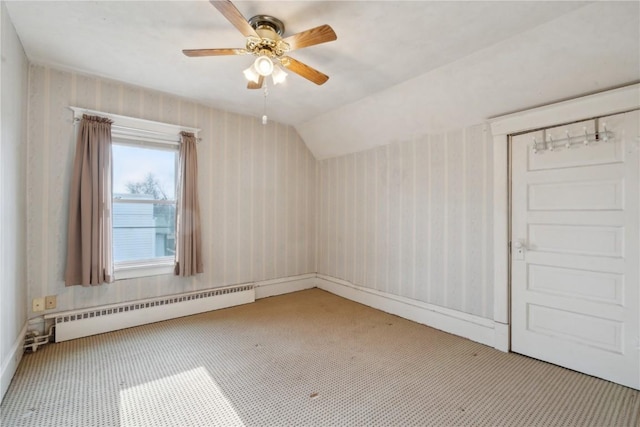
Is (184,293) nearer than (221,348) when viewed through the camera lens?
No

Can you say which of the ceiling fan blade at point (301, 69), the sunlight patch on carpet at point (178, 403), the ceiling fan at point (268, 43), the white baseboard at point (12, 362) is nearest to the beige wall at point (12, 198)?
the white baseboard at point (12, 362)

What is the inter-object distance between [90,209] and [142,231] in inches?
22.3

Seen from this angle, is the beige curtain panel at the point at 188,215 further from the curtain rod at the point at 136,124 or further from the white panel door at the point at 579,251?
the white panel door at the point at 579,251

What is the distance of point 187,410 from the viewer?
1.79m

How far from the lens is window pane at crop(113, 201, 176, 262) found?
3082 mm

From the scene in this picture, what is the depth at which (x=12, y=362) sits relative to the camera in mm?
2078

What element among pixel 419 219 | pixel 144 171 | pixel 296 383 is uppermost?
pixel 144 171

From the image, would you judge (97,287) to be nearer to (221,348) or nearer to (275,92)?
(221,348)

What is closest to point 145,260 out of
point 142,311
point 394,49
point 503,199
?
point 142,311

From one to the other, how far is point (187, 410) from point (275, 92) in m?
2.94

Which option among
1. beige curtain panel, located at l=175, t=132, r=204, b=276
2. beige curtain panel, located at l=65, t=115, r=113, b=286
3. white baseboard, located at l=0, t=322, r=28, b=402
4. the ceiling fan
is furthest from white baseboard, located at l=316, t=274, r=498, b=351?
white baseboard, located at l=0, t=322, r=28, b=402

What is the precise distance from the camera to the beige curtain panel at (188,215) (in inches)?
130

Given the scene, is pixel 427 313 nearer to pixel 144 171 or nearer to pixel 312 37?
pixel 312 37

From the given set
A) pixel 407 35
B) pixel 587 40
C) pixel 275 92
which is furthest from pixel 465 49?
pixel 275 92
